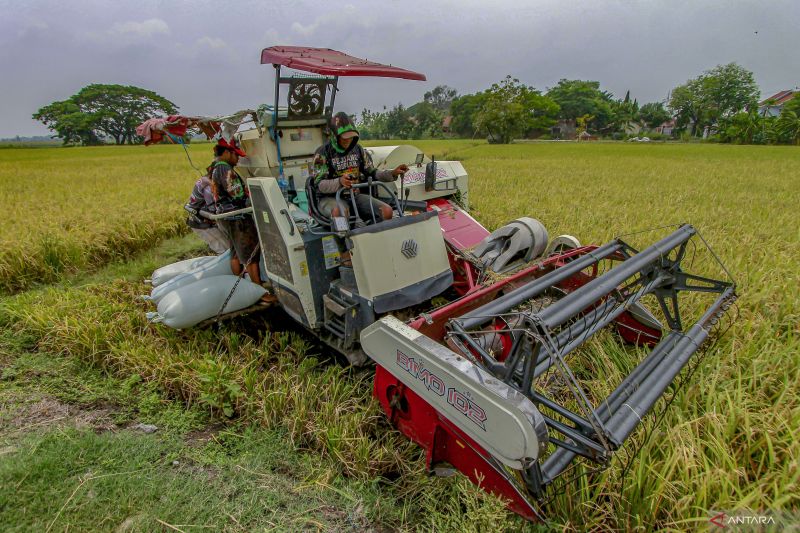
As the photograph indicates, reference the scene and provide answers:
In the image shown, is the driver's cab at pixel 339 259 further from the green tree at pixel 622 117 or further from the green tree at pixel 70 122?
the green tree at pixel 622 117

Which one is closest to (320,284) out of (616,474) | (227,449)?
(227,449)

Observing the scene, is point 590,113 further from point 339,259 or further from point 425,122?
point 339,259

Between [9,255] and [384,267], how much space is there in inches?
203

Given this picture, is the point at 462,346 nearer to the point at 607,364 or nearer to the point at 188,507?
the point at 607,364

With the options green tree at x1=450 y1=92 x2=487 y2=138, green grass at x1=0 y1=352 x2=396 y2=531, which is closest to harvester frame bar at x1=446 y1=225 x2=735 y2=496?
green grass at x1=0 y1=352 x2=396 y2=531

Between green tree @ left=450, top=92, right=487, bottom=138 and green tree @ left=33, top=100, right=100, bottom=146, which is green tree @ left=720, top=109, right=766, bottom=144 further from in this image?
green tree @ left=33, top=100, right=100, bottom=146

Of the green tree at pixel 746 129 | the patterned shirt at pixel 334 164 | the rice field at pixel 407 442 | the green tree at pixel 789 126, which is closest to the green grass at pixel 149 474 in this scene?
the rice field at pixel 407 442

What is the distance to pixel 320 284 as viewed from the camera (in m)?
3.17

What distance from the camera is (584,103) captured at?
6906cm

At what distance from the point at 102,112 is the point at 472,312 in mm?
65227

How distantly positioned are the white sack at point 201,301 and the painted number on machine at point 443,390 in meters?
2.10

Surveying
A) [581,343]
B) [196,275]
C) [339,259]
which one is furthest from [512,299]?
[196,275]

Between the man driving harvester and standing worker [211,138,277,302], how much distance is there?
0.91 meters

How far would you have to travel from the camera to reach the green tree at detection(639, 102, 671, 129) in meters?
67.6
